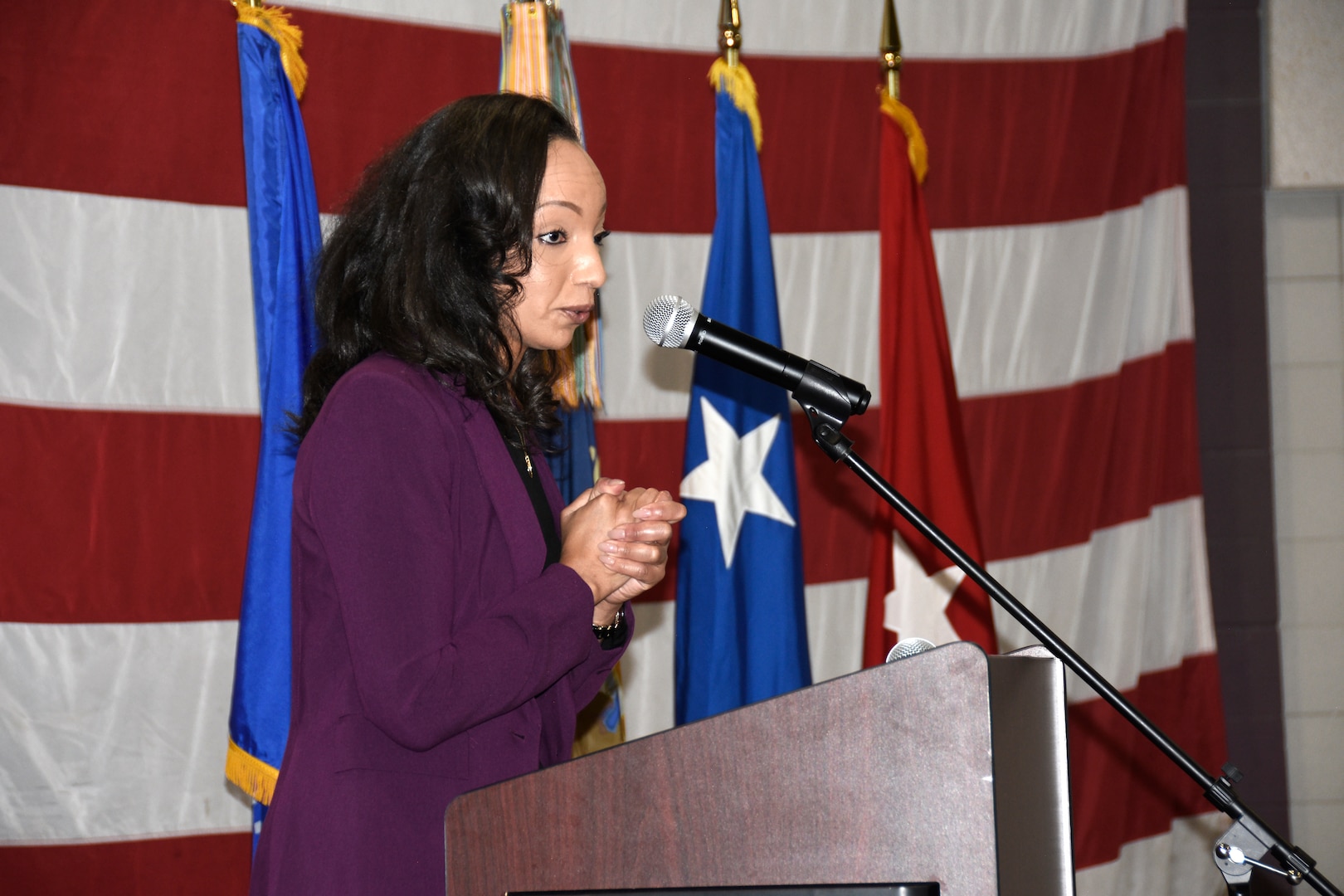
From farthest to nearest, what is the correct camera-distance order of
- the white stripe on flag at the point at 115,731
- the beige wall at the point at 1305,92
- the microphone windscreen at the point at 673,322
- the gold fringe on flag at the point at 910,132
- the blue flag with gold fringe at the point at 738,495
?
the beige wall at the point at 1305,92 < the gold fringe on flag at the point at 910,132 < the blue flag with gold fringe at the point at 738,495 < the white stripe on flag at the point at 115,731 < the microphone windscreen at the point at 673,322

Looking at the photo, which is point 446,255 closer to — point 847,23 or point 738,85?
point 738,85

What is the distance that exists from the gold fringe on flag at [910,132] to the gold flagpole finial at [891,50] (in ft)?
0.08

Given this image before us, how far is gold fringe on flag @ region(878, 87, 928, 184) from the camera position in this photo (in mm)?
2457

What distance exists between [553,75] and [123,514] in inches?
43.3

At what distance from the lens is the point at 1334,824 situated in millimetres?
2924

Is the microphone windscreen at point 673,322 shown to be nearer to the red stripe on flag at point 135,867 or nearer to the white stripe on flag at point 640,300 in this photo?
the white stripe on flag at point 640,300

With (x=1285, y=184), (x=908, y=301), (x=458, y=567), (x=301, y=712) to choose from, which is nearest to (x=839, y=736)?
(x=458, y=567)

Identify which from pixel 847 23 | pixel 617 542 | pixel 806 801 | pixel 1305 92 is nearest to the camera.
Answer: pixel 806 801

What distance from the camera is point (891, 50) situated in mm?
2480

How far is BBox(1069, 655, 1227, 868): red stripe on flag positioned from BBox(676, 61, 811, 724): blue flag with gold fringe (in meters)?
0.93

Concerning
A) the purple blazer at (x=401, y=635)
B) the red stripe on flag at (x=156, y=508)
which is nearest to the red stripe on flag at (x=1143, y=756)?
the red stripe on flag at (x=156, y=508)

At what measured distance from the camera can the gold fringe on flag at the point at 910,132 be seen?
8.06ft

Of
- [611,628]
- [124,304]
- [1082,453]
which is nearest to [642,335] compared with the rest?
[124,304]

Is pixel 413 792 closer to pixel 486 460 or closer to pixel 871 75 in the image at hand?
pixel 486 460
